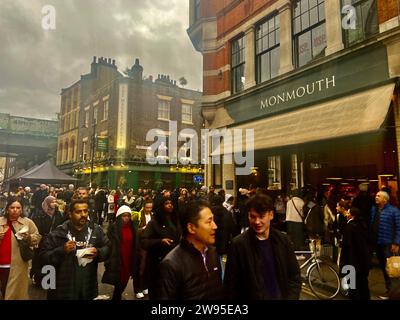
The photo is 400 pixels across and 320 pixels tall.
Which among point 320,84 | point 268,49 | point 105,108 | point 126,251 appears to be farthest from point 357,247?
point 105,108

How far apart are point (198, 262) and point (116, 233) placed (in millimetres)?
2716

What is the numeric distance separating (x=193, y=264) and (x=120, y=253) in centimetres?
276

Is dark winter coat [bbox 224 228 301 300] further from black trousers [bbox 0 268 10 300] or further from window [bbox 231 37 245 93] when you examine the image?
window [bbox 231 37 245 93]

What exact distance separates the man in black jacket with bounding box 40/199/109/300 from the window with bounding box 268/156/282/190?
27.9 feet

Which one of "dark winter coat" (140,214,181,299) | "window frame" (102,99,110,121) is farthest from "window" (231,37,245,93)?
"window frame" (102,99,110,121)

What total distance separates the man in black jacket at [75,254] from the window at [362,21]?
7.75 metres

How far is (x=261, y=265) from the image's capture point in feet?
7.36

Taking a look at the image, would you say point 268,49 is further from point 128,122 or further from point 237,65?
point 128,122

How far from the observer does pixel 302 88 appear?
8797 mm

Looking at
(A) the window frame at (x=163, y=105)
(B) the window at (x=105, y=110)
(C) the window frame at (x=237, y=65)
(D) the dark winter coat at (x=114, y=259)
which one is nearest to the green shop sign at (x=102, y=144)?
(B) the window at (x=105, y=110)

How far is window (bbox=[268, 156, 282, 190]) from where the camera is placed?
424 inches

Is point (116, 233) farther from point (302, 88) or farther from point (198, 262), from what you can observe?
point (302, 88)

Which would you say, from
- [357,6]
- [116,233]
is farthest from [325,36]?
[116,233]

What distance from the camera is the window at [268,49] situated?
407 inches
